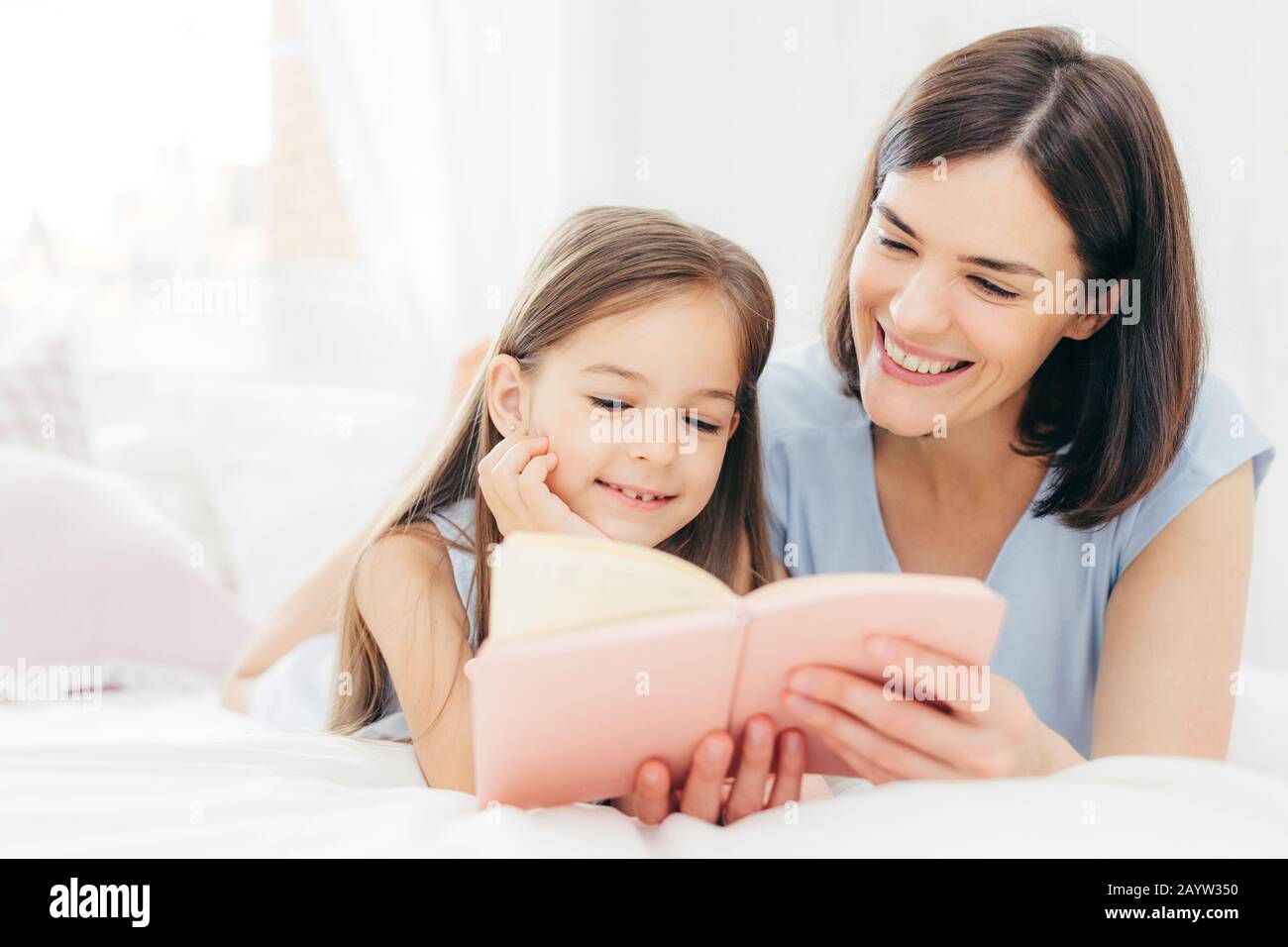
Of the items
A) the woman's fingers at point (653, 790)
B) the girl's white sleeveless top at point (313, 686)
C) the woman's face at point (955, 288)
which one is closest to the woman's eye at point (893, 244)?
the woman's face at point (955, 288)

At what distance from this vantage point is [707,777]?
97 centimetres

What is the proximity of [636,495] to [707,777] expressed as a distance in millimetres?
439

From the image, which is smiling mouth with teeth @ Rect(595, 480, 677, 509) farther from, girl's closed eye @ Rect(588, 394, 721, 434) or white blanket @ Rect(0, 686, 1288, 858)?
white blanket @ Rect(0, 686, 1288, 858)

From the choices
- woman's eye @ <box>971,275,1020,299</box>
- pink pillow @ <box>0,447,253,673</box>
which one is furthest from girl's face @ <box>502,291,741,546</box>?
pink pillow @ <box>0,447,253,673</box>

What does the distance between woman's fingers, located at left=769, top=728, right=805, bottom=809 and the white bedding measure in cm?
6

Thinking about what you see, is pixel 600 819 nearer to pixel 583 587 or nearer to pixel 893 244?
pixel 583 587

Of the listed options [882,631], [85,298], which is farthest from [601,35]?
[882,631]

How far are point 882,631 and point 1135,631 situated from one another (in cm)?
63

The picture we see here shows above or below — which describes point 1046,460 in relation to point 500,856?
above

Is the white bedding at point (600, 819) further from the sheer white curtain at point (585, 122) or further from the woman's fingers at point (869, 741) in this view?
the sheer white curtain at point (585, 122)

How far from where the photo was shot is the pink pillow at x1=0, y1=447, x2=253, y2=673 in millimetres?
1829

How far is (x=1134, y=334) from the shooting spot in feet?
4.76

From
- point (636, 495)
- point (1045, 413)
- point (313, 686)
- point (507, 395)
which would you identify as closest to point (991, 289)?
point (1045, 413)
